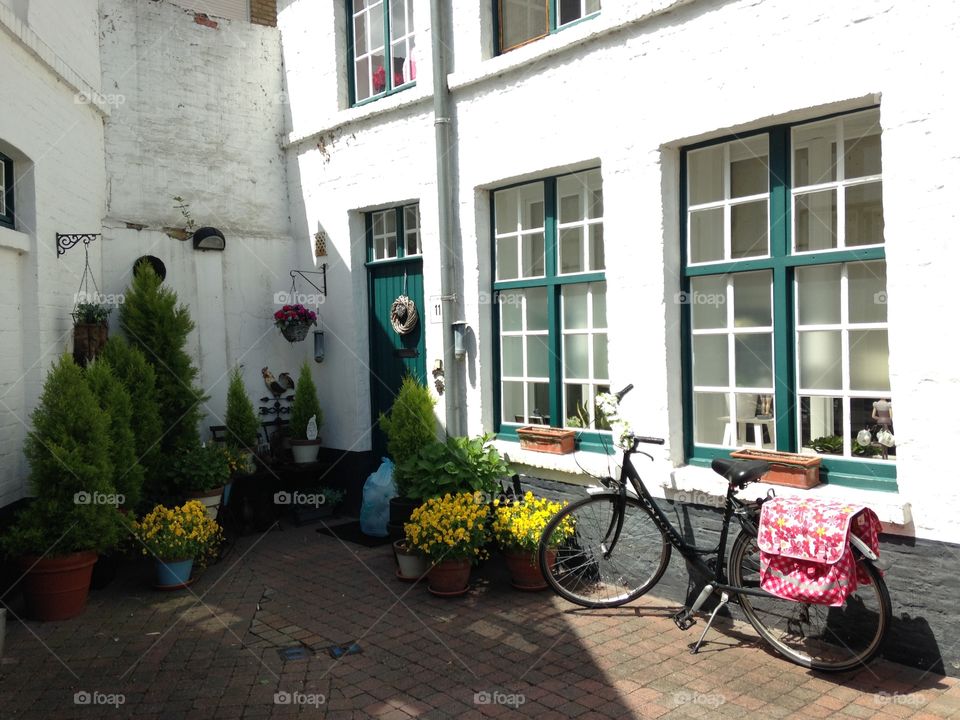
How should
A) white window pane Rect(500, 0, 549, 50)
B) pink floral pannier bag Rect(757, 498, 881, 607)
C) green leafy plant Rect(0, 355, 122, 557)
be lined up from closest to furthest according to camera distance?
pink floral pannier bag Rect(757, 498, 881, 607) < green leafy plant Rect(0, 355, 122, 557) < white window pane Rect(500, 0, 549, 50)

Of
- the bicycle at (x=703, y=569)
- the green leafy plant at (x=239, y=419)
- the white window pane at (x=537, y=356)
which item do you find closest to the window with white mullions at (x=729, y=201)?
the bicycle at (x=703, y=569)

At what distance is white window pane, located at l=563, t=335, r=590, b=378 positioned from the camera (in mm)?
6510

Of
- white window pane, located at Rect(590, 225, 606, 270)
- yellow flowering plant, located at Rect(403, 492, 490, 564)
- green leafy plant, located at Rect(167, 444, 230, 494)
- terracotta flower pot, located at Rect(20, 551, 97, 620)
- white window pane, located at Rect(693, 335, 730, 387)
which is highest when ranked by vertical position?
white window pane, located at Rect(590, 225, 606, 270)

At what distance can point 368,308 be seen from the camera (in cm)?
841

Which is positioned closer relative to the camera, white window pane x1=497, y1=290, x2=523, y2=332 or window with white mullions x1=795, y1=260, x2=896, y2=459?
window with white mullions x1=795, y1=260, x2=896, y2=459

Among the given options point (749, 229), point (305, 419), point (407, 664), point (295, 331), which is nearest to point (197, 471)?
point (305, 419)

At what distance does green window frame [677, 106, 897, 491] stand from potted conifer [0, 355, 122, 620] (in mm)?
4124

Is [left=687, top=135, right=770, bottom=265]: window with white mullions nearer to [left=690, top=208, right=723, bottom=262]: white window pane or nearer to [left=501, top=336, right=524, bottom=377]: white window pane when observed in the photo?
[left=690, top=208, right=723, bottom=262]: white window pane

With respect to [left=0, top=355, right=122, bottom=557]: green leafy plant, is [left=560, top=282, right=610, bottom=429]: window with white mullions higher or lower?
higher

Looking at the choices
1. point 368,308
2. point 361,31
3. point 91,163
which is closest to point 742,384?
point 368,308

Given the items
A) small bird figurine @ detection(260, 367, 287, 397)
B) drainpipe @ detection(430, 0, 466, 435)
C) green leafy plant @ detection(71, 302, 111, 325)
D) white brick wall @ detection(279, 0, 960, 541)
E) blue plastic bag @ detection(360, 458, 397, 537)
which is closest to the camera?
white brick wall @ detection(279, 0, 960, 541)

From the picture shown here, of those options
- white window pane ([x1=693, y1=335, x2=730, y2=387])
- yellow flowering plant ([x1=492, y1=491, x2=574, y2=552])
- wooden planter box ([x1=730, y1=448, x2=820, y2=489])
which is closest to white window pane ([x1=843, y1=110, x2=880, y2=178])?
white window pane ([x1=693, y1=335, x2=730, y2=387])

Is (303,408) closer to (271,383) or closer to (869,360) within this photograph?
(271,383)

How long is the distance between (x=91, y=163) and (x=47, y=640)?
428cm
